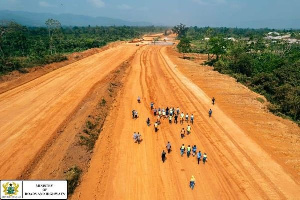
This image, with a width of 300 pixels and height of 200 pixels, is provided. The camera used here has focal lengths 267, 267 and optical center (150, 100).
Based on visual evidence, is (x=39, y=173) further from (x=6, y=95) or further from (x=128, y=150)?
(x=6, y=95)

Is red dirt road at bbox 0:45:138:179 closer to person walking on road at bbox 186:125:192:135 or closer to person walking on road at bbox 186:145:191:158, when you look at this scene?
person walking on road at bbox 186:145:191:158

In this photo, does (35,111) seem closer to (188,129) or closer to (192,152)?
(188,129)

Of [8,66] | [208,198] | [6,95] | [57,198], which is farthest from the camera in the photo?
[8,66]

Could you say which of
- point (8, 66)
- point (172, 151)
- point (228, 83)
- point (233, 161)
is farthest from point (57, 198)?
point (228, 83)

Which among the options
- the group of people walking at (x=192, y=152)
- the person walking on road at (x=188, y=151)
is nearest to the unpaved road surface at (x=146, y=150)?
the group of people walking at (x=192, y=152)

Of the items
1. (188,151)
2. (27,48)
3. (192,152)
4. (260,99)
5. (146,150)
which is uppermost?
(27,48)

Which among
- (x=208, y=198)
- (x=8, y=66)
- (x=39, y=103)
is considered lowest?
(x=208, y=198)

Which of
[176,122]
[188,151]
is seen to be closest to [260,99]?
[176,122]
